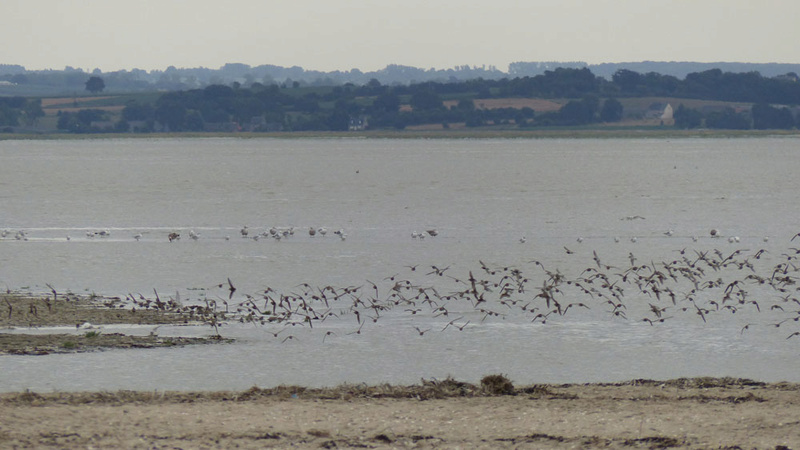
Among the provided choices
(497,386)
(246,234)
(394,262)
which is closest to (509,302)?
(394,262)

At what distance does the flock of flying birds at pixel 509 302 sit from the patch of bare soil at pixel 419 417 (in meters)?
6.08

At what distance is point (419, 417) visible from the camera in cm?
1396

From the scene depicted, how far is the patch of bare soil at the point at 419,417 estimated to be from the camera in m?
12.7

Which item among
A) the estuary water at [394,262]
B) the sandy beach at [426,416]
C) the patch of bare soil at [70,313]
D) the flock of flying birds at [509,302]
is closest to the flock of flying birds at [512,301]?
the flock of flying birds at [509,302]

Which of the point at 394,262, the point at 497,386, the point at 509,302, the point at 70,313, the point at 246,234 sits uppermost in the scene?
the point at 497,386

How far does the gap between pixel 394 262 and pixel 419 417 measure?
19735mm

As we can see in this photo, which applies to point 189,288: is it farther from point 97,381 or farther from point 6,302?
point 97,381

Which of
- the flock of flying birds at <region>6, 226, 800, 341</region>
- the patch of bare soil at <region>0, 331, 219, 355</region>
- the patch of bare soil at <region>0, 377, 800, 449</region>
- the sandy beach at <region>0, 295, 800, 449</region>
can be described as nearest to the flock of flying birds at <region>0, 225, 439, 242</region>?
the flock of flying birds at <region>6, 226, 800, 341</region>

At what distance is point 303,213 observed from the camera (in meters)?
56.7

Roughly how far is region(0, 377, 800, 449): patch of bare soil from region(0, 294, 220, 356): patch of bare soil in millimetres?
4344

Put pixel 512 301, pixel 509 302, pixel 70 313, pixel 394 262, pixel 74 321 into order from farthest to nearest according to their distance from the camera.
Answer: pixel 394 262, pixel 509 302, pixel 512 301, pixel 70 313, pixel 74 321

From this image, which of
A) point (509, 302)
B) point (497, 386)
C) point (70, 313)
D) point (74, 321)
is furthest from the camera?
point (509, 302)

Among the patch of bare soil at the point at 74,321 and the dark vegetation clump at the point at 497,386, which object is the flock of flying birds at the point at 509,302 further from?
the dark vegetation clump at the point at 497,386

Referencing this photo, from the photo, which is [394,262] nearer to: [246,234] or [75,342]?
[246,234]
